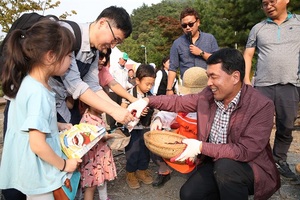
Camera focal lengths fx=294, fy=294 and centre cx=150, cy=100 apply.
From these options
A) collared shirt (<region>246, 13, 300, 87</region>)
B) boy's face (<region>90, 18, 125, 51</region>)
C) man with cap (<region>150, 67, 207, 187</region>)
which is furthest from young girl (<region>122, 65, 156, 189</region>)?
collared shirt (<region>246, 13, 300, 87</region>)

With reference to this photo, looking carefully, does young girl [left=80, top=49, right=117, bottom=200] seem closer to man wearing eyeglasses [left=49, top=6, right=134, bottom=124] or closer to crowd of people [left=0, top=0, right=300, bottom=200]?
crowd of people [left=0, top=0, right=300, bottom=200]

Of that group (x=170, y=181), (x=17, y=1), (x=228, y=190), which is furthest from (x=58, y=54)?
(x=17, y=1)

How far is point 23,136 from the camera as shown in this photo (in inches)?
68.5

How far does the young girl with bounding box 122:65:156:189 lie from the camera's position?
3.32 meters

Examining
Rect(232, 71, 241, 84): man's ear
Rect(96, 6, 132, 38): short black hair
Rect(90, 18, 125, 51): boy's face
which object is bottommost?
Rect(232, 71, 241, 84): man's ear

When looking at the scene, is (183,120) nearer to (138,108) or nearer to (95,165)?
(138,108)

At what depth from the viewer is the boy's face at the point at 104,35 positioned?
7.50 feet

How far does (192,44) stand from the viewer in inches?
146

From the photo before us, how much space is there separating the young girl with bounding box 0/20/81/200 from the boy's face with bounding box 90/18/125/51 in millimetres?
494

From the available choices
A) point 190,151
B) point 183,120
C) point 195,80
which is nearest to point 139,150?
point 183,120

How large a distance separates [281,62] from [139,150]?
1822mm

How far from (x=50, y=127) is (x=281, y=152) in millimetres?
2612

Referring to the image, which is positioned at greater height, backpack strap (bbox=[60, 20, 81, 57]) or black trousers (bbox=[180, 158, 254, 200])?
backpack strap (bbox=[60, 20, 81, 57])

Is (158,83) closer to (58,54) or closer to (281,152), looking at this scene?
(281,152)
